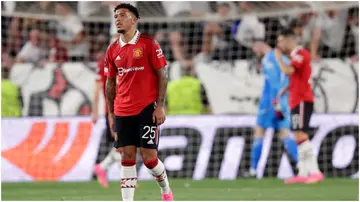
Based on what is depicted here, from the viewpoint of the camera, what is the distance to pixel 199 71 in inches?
626

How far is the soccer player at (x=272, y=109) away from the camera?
14258mm

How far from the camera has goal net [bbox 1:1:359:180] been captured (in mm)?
14945

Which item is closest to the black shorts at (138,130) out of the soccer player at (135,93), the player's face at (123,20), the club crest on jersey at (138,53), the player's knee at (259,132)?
the soccer player at (135,93)

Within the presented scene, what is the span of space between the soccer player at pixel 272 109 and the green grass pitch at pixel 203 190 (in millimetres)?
542

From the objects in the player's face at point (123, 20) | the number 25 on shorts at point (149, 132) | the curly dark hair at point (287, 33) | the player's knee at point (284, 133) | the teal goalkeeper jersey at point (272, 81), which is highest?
the player's face at point (123, 20)

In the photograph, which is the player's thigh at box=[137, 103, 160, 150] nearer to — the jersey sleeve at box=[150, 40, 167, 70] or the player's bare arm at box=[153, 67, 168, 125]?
the player's bare arm at box=[153, 67, 168, 125]

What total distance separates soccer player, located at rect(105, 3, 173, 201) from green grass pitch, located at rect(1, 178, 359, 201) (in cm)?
166

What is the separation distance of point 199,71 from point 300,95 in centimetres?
307

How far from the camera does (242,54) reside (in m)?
16.8

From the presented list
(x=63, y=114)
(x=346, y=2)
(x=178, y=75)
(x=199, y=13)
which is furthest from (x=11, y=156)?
(x=346, y=2)

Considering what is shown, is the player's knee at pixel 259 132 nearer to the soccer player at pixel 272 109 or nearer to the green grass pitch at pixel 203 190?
the soccer player at pixel 272 109

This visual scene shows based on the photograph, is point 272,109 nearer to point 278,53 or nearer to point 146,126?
point 278,53

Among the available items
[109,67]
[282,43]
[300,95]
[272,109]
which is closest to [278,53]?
[282,43]

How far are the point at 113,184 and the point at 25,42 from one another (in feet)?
15.8
